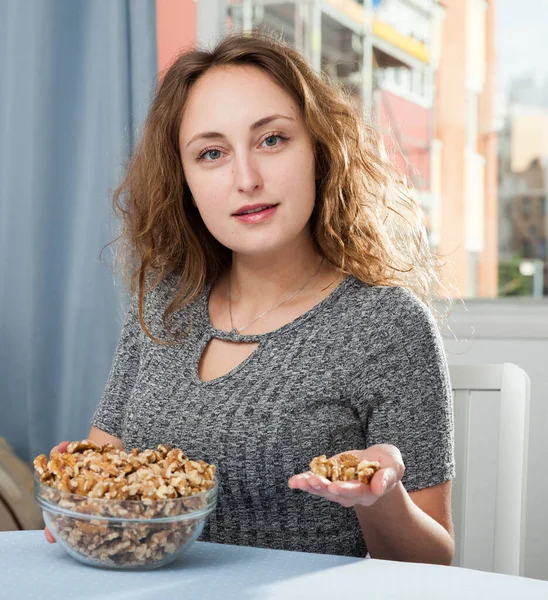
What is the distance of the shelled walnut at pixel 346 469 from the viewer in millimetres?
777

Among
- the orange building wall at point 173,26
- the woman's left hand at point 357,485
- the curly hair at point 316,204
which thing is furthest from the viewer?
the orange building wall at point 173,26

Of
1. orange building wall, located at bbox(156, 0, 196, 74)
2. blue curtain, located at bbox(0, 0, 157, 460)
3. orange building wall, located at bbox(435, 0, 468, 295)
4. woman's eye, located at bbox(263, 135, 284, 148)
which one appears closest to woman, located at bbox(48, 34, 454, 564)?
woman's eye, located at bbox(263, 135, 284, 148)

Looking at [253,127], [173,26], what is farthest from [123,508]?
[173,26]

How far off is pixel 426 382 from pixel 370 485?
0.40m

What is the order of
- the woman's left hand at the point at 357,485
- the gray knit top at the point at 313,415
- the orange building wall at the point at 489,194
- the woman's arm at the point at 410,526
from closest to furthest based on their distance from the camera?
the woman's left hand at the point at 357,485 → the woman's arm at the point at 410,526 → the gray knit top at the point at 313,415 → the orange building wall at the point at 489,194

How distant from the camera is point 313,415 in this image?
45.5 inches

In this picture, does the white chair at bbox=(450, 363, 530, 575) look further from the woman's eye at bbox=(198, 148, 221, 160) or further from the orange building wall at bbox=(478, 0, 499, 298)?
the orange building wall at bbox=(478, 0, 499, 298)

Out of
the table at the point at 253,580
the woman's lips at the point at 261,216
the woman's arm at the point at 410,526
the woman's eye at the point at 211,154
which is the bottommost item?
the woman's arm at the point at 410,526

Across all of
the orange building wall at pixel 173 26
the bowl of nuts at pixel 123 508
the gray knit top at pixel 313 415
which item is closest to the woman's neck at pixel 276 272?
the gray knit top at pixel 313 415

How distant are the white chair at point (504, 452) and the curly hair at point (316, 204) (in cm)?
19

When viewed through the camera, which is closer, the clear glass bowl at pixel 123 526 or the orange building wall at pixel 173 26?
the clear glass bowl at pixel 123 526

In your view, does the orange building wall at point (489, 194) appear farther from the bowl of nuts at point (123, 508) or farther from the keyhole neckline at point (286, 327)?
the bowl of nuts at point (123, 508)

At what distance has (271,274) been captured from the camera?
1.33 m

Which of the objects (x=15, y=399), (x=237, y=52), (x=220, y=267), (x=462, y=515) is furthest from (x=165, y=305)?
(x=15, y=399)
